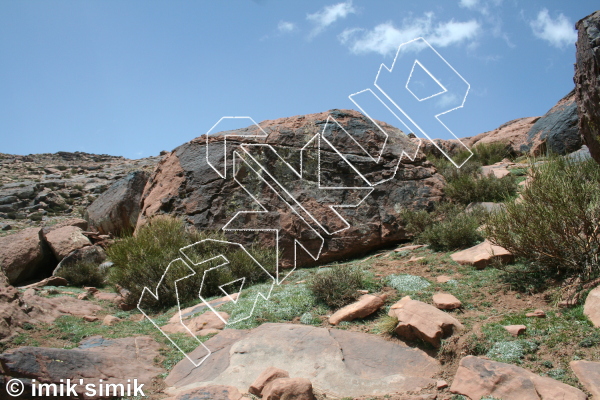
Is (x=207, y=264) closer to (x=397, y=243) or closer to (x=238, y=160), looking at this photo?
(x=238, y=160)

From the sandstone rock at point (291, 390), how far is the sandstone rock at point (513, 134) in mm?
13161

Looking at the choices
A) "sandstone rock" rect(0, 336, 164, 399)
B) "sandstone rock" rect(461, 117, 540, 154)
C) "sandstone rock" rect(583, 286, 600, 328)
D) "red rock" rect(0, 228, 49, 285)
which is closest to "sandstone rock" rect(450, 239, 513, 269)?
"sandstone rock" rect(583, 286, 600, 328)

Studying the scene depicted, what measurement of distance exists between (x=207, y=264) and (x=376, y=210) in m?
3.19

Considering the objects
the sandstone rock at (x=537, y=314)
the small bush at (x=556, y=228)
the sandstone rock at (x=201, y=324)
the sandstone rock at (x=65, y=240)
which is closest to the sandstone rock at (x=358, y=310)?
the sandstone rock at (x=201, y=324)

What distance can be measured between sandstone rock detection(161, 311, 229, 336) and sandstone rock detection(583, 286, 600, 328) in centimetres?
376

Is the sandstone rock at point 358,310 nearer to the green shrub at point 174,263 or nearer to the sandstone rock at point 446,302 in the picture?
the sandstone rock at point 446,302

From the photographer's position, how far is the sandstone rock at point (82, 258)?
9404mm

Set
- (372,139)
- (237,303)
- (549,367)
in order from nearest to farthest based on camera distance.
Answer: (549,367) → (237,303) → (372,139)

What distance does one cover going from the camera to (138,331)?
18.1 feet

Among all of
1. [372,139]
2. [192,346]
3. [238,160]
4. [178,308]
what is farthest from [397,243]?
[192,346]

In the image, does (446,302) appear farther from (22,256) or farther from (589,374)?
(22,256)

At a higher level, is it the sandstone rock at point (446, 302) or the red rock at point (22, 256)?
the red rock at point (22, 256)

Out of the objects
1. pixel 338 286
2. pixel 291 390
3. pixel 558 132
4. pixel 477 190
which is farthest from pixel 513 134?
pixel 291 390

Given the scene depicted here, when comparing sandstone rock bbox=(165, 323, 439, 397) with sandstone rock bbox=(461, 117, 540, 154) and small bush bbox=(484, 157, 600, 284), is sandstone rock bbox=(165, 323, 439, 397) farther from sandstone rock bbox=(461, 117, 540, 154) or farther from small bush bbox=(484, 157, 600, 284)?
sandstone rock bbox=(461, 117, 540, 154)
